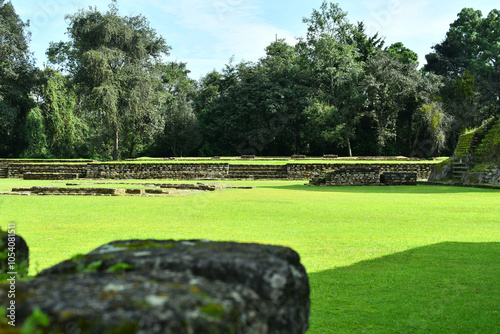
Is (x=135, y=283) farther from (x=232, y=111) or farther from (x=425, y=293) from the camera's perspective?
(x=232, y=111)

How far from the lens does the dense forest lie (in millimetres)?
34500

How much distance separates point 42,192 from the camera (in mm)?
13977

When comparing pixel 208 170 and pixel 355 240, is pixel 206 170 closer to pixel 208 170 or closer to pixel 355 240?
pixel 208 170

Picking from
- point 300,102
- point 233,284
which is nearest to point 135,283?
point 233,284

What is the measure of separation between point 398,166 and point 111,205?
16980mm

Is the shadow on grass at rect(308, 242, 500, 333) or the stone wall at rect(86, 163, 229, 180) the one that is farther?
the stone wall at rect(86, 163, 229, 180)

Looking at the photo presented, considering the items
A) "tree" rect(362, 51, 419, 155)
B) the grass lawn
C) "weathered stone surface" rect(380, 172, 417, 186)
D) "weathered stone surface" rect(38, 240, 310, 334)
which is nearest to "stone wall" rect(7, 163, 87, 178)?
the grass lawn

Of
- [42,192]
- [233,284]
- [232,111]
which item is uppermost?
[232,111]

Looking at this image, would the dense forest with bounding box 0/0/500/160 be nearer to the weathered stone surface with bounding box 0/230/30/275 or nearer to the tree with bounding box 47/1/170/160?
the tree with bounding box 47/1/170/160

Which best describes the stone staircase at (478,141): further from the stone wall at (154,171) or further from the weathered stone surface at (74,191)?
the weathered stone surface at (74,191)

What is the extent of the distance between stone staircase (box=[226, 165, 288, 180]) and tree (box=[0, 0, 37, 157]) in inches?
792

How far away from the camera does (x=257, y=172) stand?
2406 centimetres

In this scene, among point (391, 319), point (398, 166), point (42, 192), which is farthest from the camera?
point (398, 166)

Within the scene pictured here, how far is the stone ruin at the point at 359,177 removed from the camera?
1866 cm
